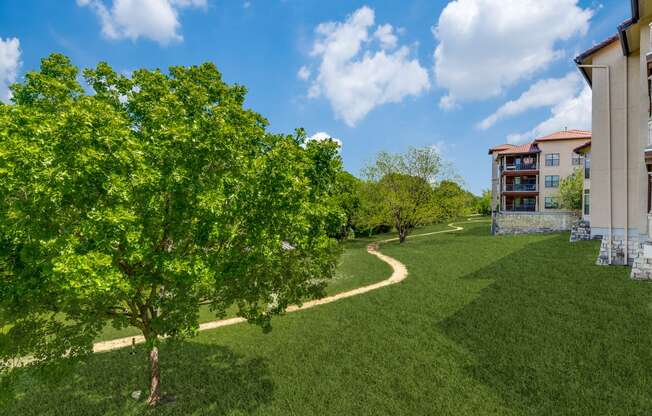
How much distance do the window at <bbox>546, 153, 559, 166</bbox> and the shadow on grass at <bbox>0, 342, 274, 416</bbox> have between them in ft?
171

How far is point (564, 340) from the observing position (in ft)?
37.9

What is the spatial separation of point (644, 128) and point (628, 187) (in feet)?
11.2

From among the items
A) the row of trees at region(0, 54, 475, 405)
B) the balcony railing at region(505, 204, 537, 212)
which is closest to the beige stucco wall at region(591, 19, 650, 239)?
the row of trees at region(0, 54, 475, 405)

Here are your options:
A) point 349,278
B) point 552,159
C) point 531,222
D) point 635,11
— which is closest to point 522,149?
point 552,159

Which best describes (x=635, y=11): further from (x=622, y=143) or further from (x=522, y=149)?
(x=522, y=149)

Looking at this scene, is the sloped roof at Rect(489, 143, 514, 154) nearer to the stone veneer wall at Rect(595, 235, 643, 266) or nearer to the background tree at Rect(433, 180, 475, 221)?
the background tree at Rect(433, 180, 475, 221)

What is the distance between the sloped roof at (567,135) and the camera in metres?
45.9

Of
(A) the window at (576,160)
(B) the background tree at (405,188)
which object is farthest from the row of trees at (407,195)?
(A) the window at (576,160)

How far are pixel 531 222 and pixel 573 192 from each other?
637 cm

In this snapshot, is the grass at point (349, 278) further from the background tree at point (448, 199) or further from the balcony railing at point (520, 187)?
the balcony railing at point (520, 187)

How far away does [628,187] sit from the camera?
59.9 feet

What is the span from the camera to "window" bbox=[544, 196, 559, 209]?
4728cm

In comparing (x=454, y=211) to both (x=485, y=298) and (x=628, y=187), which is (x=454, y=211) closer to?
(x=628, y=187)

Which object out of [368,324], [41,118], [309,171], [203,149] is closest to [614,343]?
[368,324]
